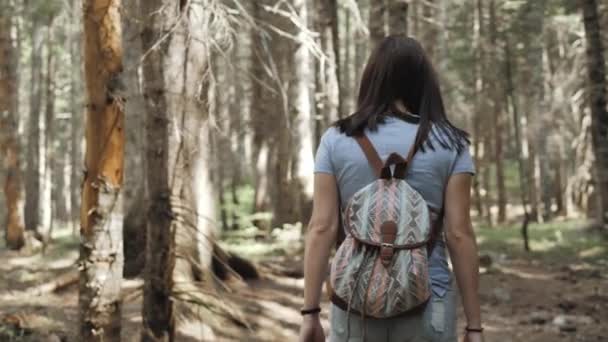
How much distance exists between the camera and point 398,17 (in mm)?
10695

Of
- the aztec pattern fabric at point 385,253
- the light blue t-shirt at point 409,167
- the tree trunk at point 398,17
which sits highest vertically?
the tree trunk at point 398,17

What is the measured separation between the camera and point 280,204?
19078 millimetres

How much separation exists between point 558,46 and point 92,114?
3191 cm

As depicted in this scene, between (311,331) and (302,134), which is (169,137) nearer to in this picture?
(311,331)

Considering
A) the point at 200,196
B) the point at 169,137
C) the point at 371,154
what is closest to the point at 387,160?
the point at 371,154

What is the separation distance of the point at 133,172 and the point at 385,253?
10063 mm

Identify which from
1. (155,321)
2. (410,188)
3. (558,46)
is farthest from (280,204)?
(558,46)

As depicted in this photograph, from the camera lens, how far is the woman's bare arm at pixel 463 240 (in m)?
2.91

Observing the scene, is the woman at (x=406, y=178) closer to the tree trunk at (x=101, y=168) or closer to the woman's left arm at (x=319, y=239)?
the woman's left arm at (x=319, y=239)

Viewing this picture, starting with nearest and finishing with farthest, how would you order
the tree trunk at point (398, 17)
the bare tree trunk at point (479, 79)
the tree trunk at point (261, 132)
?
1. the tree trunk at point (398, 17)
2. the tree trunk at point (261, 132)
3. the bare tree trunk at point (479, 79)

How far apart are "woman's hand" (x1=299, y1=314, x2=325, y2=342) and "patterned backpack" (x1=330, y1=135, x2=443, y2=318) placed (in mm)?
182

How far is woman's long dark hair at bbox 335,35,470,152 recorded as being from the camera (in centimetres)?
294

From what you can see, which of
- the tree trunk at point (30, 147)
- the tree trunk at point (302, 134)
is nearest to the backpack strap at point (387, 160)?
the tree trunk at point (302, 134)

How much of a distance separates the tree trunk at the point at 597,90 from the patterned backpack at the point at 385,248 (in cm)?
1183
